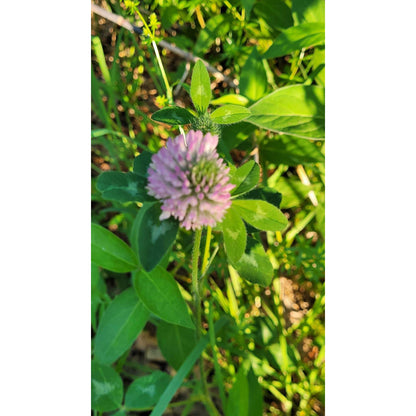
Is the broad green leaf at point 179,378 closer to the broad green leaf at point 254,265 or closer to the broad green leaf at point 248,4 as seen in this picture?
the broad green leaf at point 254,265

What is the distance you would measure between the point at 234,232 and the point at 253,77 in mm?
276

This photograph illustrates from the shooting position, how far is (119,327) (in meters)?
0.69

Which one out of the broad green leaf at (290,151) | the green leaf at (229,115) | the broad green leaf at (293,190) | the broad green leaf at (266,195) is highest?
the broad green leaf at (290,151)

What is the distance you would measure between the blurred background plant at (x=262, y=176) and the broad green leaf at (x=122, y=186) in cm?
18

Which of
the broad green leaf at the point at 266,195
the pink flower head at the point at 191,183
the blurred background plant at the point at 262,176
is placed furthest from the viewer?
the blurred background plant at the point at 262,176

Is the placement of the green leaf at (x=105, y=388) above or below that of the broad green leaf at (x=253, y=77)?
below

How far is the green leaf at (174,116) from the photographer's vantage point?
0.57 metres

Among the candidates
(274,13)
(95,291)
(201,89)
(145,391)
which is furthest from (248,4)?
(145,391)

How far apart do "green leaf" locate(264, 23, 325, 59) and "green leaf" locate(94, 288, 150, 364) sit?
1.42 feet

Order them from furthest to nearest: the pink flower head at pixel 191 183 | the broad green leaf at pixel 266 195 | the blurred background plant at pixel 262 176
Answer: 1. the blurred background plant at pixel 262 176
2. the broad green leaf at pixel 266 195
3. the pink flower head at pixel 191 183

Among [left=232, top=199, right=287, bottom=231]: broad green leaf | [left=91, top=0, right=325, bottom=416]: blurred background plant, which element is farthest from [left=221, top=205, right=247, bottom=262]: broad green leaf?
[left=91, top=0, right=325, bottom=416]: blurred background plant

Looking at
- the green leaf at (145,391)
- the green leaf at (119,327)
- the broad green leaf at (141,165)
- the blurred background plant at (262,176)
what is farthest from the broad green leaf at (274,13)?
the green leaf at (145,391)
